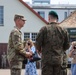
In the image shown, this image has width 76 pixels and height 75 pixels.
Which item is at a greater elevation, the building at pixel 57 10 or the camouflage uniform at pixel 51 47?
the building at pixel 57 10

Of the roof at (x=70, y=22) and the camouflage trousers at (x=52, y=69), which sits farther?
the roof at (x=70, y=22)

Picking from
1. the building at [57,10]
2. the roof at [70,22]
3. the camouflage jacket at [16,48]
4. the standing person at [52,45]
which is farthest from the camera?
the building at [57,10]

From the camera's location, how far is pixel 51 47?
28.3 ft

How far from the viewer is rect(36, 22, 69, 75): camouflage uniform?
8.60 metres

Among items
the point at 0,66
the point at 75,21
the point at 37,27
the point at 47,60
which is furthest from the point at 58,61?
the point at 75,21

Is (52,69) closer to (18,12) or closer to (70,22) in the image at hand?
(18,12)

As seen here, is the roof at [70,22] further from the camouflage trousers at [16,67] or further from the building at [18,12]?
the camouflage trousers at [16,67]

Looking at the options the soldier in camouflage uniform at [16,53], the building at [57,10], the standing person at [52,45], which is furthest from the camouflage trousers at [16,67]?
the building at [57,10]

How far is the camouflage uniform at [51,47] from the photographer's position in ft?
28.2

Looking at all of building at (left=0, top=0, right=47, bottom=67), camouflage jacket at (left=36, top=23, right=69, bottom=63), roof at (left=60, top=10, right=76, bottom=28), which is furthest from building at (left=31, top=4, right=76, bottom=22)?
camouflage jacket at (left=36, top=23, right=69, bottom=63)

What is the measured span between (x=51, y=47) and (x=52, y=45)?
46mm

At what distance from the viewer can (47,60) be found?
8.62 meters

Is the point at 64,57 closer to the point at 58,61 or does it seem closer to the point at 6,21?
the point at 58,61

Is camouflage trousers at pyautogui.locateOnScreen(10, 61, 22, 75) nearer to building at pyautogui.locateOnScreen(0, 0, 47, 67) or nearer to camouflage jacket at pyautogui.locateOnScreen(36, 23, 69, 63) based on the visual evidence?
camouflage jacket at pyautogui.locateOnScreen(36, 23, 69, 63)
